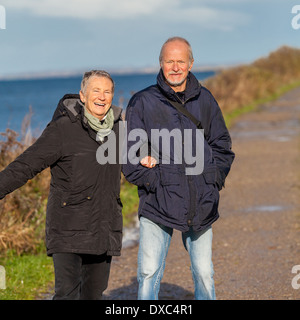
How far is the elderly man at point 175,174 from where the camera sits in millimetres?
3963

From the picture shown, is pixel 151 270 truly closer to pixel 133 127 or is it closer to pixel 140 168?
pixel 140 168

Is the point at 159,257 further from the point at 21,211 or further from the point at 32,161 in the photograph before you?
the point at 21,211

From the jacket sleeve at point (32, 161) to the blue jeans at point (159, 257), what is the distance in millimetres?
717

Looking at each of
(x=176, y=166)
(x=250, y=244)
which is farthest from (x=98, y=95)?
(x=250, y=244)

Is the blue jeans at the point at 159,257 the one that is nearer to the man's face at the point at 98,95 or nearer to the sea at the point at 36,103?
the man's face at the point at 98,95

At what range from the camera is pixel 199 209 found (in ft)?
13.1

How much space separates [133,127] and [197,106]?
44 cm

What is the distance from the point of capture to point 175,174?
397 cm

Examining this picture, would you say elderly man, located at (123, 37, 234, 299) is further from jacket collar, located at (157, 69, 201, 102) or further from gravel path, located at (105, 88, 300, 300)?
gravel path, located at (105, 88, 300, 300)

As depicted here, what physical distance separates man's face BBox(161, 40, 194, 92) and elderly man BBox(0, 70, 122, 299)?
1.21ft

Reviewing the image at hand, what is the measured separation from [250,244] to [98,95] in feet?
12.2

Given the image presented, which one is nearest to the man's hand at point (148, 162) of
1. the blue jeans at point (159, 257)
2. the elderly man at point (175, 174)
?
the elderly man at point (175, 174)

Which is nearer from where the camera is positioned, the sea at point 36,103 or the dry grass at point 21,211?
the dry grass at point 21,211
